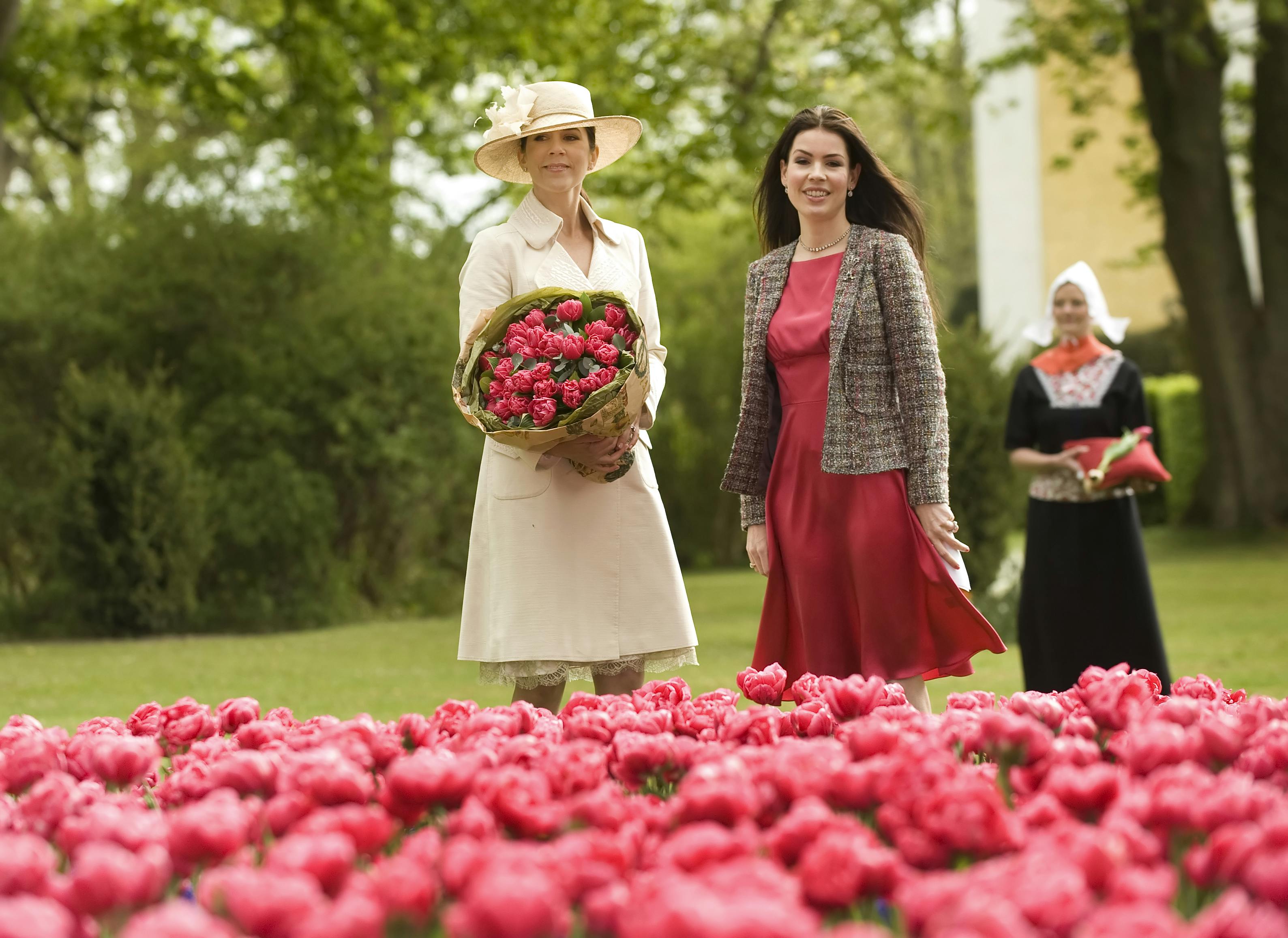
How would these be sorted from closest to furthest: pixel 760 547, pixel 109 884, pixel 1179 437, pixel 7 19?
pixel 109 884 → pixel 760 547 → pixel 7 19 → pixel 1179 437

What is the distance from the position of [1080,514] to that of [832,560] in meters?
3.30

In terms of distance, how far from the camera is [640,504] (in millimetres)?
5004

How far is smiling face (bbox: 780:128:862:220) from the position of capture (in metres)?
4.89

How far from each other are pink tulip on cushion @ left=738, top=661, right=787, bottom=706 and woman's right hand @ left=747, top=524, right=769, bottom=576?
4.39 feet

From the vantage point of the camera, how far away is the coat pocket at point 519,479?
4898 mm

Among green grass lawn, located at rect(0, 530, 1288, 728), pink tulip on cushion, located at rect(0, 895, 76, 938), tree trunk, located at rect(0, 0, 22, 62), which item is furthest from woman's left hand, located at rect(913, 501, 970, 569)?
tree trunk, located at rect(0, 0, 22, 62)

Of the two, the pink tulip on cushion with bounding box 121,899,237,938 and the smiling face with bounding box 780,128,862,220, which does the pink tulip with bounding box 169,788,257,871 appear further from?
the smiling face with bounding box 780,128,862,220

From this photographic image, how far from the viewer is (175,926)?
1726 mm

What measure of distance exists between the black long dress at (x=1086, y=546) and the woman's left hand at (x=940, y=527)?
3.10 m

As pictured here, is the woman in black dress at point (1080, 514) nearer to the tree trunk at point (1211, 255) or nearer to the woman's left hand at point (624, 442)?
the woman's left hand at point (624, 442)

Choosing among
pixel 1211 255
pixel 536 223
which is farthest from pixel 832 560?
pixel 1211 255

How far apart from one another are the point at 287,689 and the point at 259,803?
24.3 feet

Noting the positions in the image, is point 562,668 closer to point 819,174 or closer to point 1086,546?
point 819,174

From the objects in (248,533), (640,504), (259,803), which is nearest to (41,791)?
(259,803)
